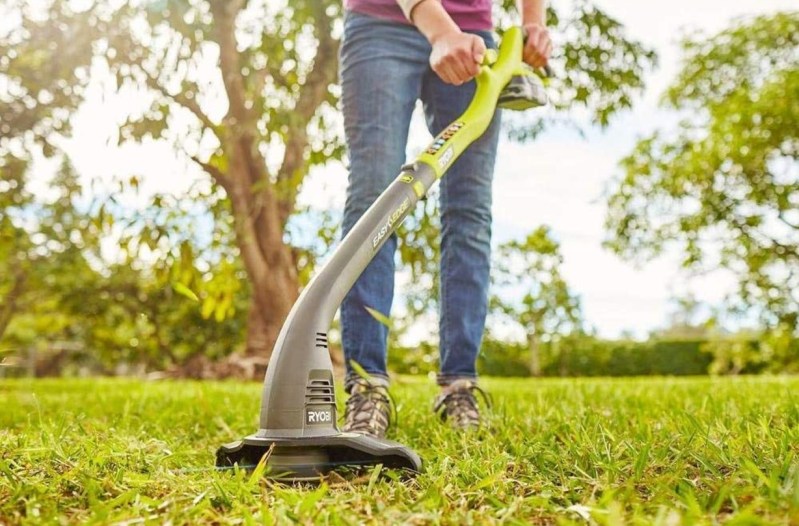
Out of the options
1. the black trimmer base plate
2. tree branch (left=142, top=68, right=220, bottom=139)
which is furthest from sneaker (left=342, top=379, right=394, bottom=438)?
tree branch (left=142, top=68, right=220, bottom=139)

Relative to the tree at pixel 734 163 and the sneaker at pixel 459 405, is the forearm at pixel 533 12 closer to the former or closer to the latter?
the sneaker at pixel 459 405

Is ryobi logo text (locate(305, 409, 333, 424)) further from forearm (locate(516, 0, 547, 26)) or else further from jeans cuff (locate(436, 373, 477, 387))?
forearm (locate(516, 0, 547, 26))

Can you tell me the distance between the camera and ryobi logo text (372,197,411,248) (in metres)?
1.64

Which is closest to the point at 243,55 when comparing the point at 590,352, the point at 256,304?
the point at 256,304

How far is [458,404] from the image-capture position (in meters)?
2.18

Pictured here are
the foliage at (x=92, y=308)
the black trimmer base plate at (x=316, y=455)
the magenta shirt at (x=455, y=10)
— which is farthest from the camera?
the foliage at (x=92, y=308)

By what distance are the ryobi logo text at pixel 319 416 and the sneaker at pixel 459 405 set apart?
24.1 inches

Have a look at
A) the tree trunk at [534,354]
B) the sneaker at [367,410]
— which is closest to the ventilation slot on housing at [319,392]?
the sneaker at [367,410]

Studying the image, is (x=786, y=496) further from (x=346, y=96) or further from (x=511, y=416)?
(x=346, y=96)

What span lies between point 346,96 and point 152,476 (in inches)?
47.5

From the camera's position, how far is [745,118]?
46.8 ft

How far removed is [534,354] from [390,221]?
17901mm

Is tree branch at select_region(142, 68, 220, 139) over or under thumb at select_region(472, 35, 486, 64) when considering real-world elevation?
over

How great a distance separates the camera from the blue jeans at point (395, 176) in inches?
83.3
